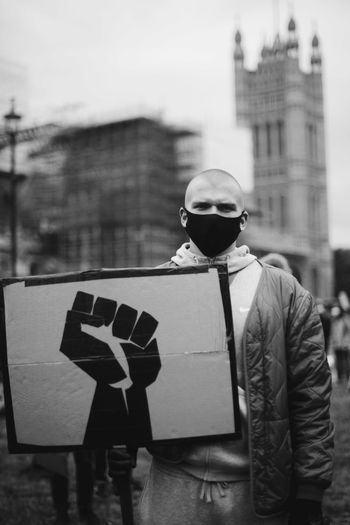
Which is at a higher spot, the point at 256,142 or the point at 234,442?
the point at 256,142

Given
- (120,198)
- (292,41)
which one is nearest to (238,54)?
(292,41)

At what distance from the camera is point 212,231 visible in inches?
84.0

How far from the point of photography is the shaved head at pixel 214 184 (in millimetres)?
2148

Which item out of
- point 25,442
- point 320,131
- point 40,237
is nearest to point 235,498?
point 25,442

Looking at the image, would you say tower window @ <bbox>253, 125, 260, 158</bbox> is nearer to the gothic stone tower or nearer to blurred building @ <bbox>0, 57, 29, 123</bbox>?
the gothic stone tower

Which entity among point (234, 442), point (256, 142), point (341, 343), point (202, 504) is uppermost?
point (256, 142)

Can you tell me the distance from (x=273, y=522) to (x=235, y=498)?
4.6 inches

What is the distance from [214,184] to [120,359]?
0.56 m

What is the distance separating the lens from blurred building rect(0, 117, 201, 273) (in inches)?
2041

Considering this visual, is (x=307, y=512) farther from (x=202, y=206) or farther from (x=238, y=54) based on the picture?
(x=238, y=54)

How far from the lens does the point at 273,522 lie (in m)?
2.04

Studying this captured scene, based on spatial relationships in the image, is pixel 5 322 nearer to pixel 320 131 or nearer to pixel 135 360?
pixel 135 360

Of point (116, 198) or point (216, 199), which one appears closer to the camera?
point (216, 199)

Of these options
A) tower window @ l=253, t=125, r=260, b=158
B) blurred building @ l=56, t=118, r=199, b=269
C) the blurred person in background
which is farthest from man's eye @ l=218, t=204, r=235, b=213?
tower window @ l=253, t=125, r=260, b=158
